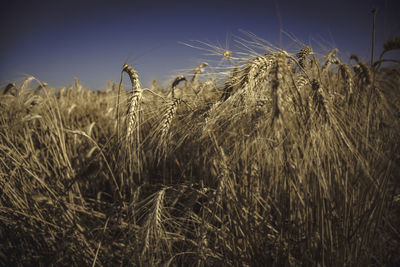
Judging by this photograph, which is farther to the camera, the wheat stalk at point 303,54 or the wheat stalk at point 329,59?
the wheat stalk at point 329,59

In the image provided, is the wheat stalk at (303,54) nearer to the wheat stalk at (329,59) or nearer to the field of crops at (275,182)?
the field of crops at (275,182)

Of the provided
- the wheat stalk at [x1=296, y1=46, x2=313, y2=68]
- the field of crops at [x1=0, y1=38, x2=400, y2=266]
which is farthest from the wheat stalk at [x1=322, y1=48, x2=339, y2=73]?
the wheat stalk at [x1=296, y1=46, x2=313, y2=68]

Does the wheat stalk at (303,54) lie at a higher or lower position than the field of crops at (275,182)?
higher

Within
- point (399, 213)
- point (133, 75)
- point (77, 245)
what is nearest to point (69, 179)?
point (77, 245)

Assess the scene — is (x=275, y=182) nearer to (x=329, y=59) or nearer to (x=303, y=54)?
(x=303, y=54)

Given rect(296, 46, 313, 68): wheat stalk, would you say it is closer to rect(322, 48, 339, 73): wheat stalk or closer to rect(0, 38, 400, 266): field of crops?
rect(0, 38, 400, 266): field of crops

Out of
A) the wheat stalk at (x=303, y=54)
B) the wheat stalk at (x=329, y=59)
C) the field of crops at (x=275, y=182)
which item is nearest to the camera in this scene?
the field of crops at (x=275, y=182)

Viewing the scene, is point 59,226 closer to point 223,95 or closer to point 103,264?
point 103,264

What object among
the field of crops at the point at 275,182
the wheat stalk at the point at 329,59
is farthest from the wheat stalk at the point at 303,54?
the wheat stalk at the point at 329,59

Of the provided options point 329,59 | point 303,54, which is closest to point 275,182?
point 303,54

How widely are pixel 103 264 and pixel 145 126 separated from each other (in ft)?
3.94

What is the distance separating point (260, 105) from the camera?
3.12 ft

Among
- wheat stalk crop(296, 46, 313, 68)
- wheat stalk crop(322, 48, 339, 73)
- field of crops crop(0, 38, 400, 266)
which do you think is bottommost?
field of crops crop(0, 38, 400, 266)

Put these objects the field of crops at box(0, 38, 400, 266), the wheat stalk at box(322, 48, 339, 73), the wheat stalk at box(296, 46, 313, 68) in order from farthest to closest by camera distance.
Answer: the wheat stalk at box(322, 48, 339, 73)
the wheat stalk at box(296, 46, 313, 68)
the field of crops at box(0, 38, 400, 266)
